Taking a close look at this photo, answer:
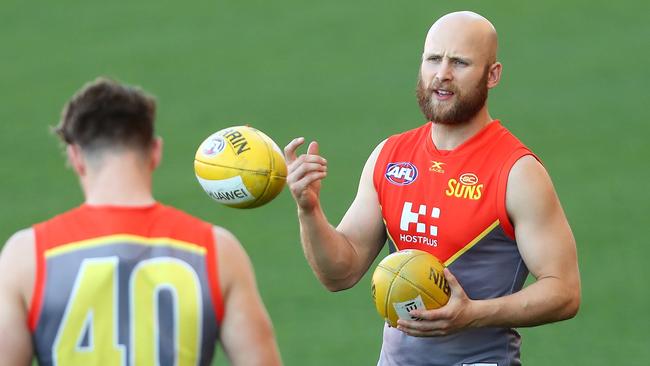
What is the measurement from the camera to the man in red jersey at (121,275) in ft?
16.0

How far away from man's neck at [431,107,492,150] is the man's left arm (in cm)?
43

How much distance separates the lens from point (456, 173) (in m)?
6.74

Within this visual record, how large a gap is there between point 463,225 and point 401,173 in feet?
1.58

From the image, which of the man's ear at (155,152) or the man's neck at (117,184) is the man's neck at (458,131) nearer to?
the man's ear at (155,152)

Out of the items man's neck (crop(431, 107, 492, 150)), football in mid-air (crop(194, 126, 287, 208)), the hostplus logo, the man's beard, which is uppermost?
the man's beard

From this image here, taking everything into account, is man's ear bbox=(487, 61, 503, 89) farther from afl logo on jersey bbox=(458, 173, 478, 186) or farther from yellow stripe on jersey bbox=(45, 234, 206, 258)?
yellow stripe on jersey bbox=(45, 234, 206, 258)

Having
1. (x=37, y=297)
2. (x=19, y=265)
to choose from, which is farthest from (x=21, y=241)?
(x=37, y=297)

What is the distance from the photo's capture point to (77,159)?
5.04 meters

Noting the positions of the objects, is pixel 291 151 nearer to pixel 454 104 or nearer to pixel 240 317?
pixel 454 104

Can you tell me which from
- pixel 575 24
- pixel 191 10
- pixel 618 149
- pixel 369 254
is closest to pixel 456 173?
pixel 369 254

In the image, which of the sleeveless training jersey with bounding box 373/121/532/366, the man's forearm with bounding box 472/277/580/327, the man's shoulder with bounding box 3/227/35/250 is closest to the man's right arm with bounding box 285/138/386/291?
the sleeveless training jersey with bounding box 373/121/532/366

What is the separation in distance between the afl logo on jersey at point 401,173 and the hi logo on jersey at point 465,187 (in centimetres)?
21

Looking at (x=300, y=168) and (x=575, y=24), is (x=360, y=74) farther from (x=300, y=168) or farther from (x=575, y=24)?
(x=300, y=168)

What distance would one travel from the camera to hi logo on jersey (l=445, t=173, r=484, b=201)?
6609 mm
